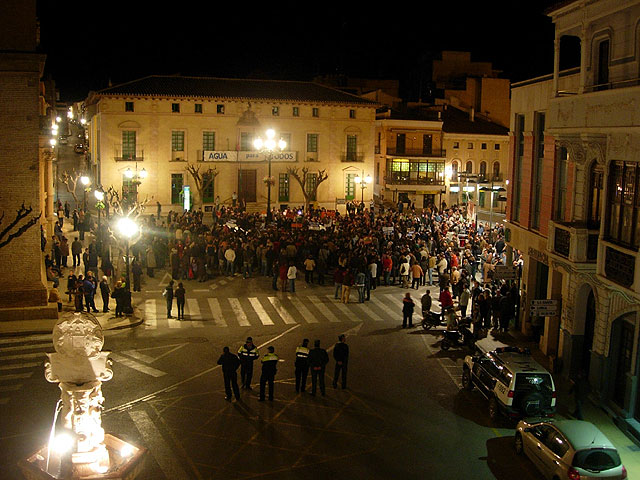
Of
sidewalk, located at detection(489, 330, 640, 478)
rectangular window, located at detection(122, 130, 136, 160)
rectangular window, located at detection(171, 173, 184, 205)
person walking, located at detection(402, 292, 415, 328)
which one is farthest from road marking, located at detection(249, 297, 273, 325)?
rectangular window, located at detection(122, 130, 136, 160)

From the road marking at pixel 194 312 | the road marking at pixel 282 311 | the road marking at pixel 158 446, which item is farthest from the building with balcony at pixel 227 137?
the road marking at pixel 158 446

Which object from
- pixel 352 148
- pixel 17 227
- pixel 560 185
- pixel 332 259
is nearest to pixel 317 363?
pixel 560 185

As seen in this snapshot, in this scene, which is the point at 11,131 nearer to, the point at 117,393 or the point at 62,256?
the point at 62,256

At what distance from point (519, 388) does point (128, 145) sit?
145 ft

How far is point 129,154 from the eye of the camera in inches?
2170

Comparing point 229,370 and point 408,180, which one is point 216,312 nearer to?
point 229,370

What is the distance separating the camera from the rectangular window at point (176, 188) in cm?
5644

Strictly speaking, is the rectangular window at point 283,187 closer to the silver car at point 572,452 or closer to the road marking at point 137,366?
the road marking at point 137,366

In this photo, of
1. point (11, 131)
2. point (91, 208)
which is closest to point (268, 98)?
point (91, 208)

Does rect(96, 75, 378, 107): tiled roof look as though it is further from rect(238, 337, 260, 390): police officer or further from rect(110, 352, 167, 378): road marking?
rect(238, 337, 260, 390): police officer

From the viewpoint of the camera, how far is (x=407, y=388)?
752 inches

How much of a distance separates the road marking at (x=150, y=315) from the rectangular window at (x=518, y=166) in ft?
43.7

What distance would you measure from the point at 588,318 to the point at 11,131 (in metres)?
19.6

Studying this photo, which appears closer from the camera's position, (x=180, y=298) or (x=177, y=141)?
(x=180, y=298)
